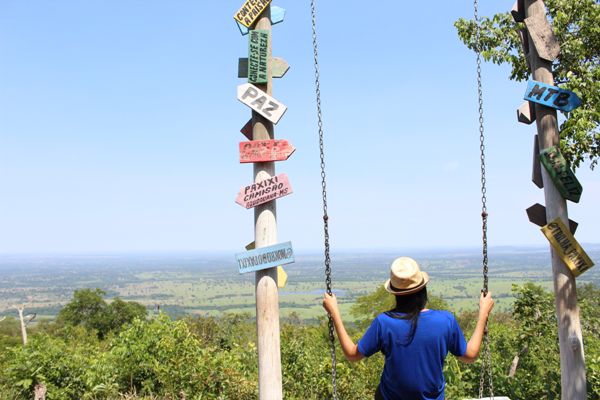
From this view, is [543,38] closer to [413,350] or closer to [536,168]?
[536,168]

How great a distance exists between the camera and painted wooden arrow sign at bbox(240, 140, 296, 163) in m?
3.82

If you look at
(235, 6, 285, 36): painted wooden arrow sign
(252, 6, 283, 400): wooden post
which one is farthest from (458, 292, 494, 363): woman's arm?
(235, 6, 285, 36): painted wooden arrow sign

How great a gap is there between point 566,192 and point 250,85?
2719mm

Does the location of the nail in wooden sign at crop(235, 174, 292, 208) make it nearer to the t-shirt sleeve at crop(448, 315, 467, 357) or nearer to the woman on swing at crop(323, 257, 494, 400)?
the woman on swing at crop(323, 257, 494, 400)

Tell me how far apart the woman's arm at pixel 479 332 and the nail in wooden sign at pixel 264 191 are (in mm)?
1606

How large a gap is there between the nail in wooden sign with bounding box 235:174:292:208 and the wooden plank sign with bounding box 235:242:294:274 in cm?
37

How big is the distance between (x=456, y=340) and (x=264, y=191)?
188 centimetres

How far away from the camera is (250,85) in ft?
12.6

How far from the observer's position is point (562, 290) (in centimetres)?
400

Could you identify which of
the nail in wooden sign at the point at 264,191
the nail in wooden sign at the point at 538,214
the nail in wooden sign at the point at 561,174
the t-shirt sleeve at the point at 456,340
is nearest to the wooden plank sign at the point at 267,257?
the nail in wooden sign at the point at 264,191

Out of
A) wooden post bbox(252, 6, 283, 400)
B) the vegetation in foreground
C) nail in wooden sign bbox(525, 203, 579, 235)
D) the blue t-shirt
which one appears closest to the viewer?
the blue t-shirt

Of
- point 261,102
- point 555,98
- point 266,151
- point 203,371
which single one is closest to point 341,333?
point 266,151

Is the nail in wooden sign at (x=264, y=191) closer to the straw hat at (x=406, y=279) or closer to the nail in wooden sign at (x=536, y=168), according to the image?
the straw hat at (x=406, y=279)

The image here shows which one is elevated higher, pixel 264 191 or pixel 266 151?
pixel 266 151
